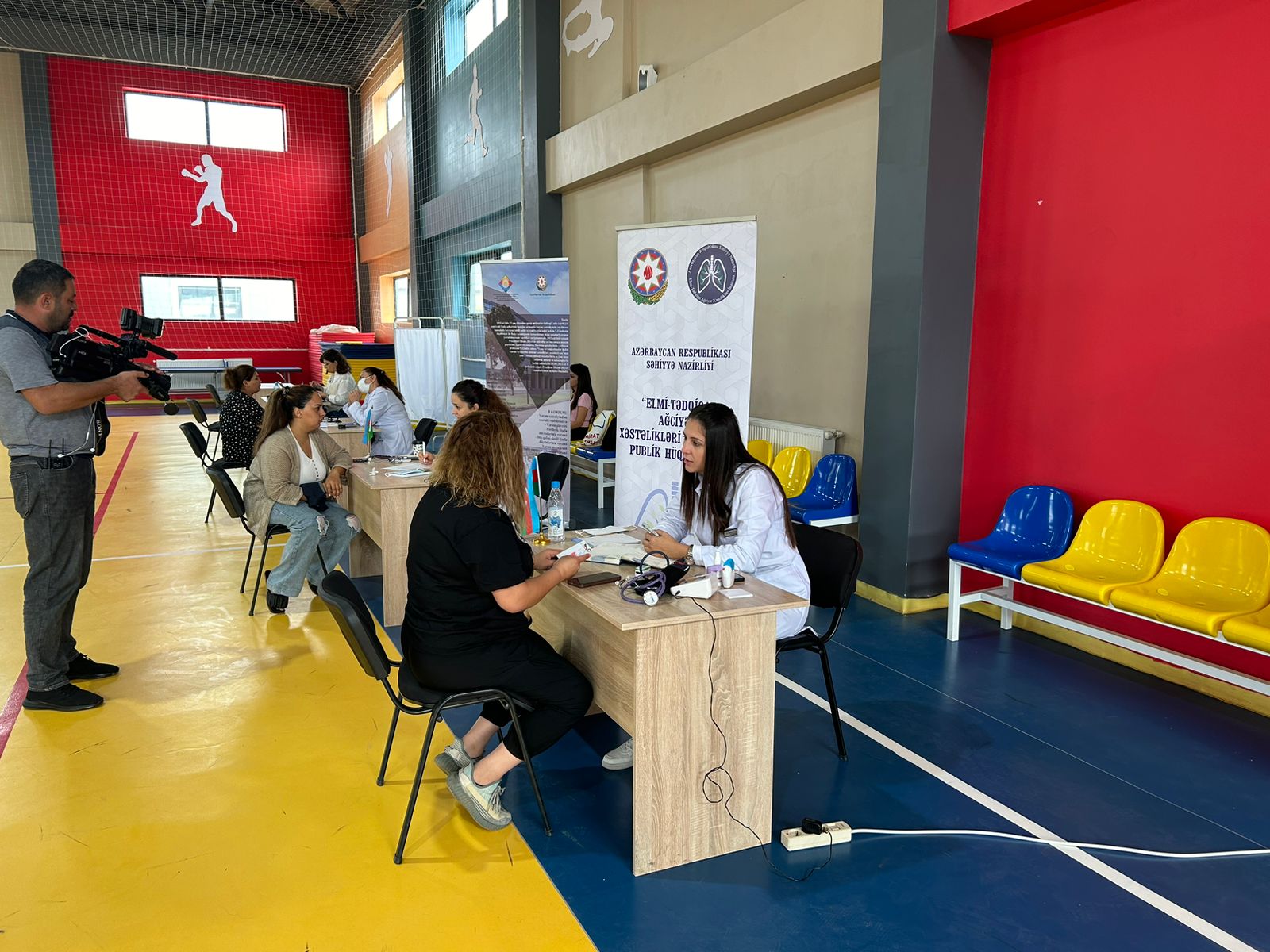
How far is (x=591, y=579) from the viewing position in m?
2.69

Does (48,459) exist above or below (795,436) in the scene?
above

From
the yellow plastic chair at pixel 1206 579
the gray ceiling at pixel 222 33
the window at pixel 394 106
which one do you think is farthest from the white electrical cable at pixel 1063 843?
the window at pixel 394 106

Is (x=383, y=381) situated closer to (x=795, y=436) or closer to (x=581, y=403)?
(x=581, y=403)

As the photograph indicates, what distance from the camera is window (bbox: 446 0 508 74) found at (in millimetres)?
10234

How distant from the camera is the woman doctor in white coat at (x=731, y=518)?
2.96 meters

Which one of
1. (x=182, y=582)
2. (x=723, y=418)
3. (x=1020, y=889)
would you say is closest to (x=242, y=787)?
(x=723, y=418)

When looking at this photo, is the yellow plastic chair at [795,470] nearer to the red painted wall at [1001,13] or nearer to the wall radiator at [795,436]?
the wall radiator at [795,436]

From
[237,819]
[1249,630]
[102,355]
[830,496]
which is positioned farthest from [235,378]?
[1249,630]

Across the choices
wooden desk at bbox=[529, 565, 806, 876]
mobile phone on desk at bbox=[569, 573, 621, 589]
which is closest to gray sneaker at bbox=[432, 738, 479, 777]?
wooden desk at bbox=[529, 565, 806, 876]

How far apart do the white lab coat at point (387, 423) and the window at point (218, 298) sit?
11.3 meters

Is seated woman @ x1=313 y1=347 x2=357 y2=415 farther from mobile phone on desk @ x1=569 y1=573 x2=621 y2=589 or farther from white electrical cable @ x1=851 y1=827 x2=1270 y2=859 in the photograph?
white electrical cable @ x1=851 y1=827 x2=1270 y2=859

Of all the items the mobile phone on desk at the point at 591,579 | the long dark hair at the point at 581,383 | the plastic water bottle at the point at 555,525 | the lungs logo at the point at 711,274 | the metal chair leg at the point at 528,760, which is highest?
the lungs logo at the point at 711,274

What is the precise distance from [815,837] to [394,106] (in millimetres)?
14727

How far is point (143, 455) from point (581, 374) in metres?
5.94
